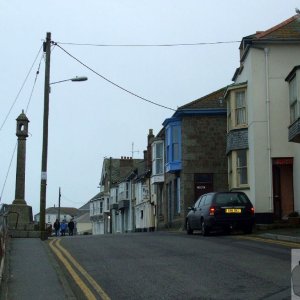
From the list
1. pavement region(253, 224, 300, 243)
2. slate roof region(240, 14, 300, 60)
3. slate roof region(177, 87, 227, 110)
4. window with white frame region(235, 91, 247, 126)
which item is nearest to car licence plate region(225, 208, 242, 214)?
pavement region(253, 224, 300, 243)

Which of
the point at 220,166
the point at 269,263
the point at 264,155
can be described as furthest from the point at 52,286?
the point at 220,166

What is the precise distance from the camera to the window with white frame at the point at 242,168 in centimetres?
2684

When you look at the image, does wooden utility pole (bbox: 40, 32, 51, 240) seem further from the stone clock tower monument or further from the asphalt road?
the asphalt road

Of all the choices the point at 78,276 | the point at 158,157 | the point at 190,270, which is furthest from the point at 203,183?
the point at 78,276

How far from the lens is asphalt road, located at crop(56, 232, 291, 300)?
29.3 feet

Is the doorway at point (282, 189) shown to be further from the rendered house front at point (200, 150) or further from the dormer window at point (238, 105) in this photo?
the rendered house front at point (200, 150)

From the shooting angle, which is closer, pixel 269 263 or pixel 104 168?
pixel 269 263

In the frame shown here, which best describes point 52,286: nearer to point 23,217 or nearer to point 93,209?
point 23,217

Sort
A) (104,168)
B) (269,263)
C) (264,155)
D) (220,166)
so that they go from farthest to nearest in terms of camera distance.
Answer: (104,168), (220,166), (264,155), (269,263)

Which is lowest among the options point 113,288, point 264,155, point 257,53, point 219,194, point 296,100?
point 113,288

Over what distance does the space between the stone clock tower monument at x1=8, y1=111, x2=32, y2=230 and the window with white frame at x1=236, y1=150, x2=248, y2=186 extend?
10043mm

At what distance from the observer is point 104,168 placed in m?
84.0

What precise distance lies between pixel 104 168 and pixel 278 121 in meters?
60.2

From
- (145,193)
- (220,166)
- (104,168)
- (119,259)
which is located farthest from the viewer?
(104,168)
